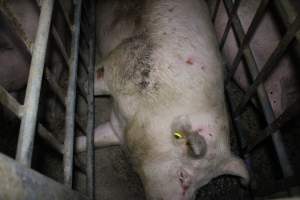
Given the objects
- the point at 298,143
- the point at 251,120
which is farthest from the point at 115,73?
the point at 298,143

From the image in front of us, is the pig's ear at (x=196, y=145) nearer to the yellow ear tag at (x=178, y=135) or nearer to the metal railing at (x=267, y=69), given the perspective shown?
the yellow ear tag at (x=178, y=135)

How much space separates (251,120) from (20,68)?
1.72m

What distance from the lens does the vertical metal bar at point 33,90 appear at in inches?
35.4

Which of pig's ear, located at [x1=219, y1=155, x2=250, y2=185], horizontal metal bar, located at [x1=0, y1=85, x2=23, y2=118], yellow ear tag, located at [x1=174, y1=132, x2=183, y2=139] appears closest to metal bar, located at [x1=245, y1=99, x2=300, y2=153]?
pig's ear, located at [x1=219, y1=155, x2=250, y2=185]

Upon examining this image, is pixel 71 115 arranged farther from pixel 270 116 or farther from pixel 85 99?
pixel 270 116

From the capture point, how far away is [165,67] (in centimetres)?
160

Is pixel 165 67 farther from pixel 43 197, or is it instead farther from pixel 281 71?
pixel 43 197

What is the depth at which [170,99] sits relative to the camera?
1.52 metres

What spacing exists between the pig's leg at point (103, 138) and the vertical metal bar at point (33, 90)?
94 cm

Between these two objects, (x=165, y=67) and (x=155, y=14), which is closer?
(x=165, y=67)

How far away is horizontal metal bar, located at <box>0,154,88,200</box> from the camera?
0.71m

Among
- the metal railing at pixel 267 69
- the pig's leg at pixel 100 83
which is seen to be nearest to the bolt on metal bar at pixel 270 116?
the metal railing at pixel 267 69

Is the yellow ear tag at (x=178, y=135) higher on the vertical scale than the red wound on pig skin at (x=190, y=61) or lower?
lower

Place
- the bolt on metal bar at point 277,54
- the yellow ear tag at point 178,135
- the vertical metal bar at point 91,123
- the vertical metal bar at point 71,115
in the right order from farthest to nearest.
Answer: the vertical metal bar at point 91,123 → the yellow ear tag at point 178,135 → the vertical metal bar at point 71,115 → the bolt on metal bar at point 277,54
